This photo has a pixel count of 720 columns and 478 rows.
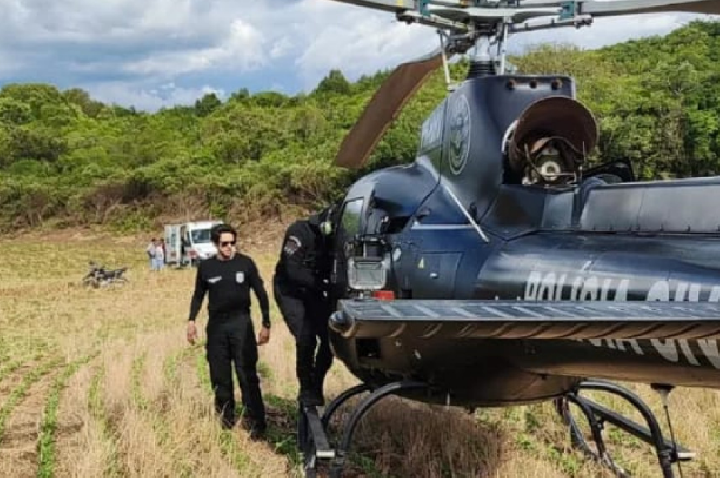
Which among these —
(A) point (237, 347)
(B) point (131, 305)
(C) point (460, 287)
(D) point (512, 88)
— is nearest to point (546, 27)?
(D) point (512, 88)

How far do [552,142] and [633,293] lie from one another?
180 cm

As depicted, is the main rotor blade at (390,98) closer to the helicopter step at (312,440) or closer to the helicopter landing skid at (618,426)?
the helicopter step at (312,440)

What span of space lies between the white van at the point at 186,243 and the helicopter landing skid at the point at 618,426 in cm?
3100

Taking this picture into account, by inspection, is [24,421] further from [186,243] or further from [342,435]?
[186,243]

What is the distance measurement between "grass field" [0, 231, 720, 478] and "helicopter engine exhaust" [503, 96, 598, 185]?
2.21 meters

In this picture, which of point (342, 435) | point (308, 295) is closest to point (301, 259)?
point (308, 295)

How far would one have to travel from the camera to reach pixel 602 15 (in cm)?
677

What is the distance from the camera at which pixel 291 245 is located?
723cm

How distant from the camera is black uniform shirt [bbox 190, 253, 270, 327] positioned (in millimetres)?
7680

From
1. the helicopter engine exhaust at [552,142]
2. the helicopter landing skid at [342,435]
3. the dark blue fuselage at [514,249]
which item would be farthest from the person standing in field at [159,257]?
the helicopter engine exhaust at [552,142]

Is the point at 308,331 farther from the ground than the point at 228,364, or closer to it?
farther from the ground

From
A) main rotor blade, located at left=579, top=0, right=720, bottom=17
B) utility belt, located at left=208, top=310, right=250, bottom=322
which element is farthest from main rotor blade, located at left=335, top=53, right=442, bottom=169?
utility belt, located at left=208, top=310, right=250, bottom=322

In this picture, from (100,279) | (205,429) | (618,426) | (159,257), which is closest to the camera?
(618,426)

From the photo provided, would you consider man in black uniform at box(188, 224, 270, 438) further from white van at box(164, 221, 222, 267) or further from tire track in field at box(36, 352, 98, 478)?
white van at box(164, 221, 222, 267)
